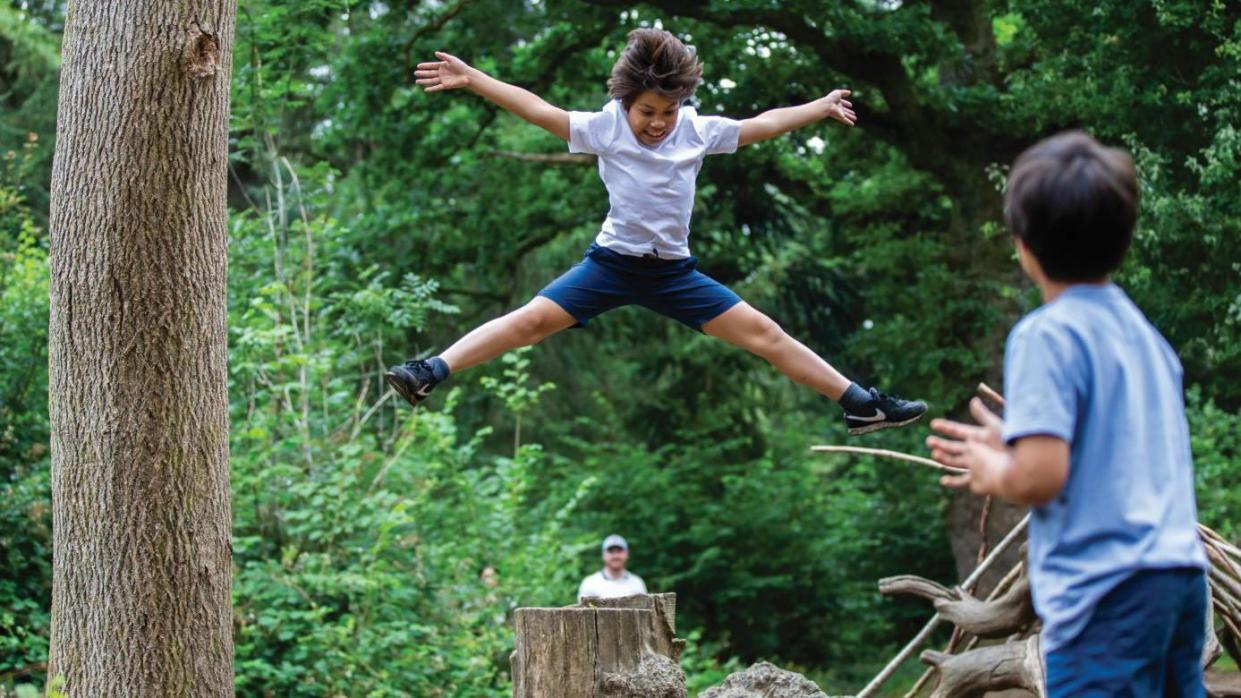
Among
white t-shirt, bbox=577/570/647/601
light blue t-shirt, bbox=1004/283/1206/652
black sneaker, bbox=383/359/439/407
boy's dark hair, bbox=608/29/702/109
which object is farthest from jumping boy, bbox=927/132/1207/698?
white t-shirt, bbox=577/570/647/601

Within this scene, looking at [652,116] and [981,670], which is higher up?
[652,116]

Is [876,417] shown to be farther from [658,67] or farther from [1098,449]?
[1098,449]

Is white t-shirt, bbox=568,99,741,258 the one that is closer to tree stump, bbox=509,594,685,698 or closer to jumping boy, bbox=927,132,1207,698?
tree stump, bbox=509,594,685,698

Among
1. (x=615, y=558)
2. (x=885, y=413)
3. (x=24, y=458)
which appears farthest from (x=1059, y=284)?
(x=24, y=458)

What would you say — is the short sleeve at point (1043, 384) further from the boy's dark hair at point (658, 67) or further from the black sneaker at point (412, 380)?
the black sneaker at point (412, 380)

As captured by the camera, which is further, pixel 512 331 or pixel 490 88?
pixel 512 331

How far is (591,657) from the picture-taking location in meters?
4.92

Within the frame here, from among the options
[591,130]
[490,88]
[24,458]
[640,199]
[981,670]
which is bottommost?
[981,670]

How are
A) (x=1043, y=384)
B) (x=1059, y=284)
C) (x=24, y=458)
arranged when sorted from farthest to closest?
(x=24, y=458) < (x=1059, y=284) < (x=1043, y=384)

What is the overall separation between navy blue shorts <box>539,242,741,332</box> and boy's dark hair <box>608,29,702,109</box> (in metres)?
0.56

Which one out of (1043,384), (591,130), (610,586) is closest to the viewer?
(1043,384)

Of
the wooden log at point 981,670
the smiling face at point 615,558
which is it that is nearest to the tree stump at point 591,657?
the wooden log at point 981,670

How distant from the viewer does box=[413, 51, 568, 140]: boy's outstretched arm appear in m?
4.66

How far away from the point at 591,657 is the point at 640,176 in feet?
5.42
